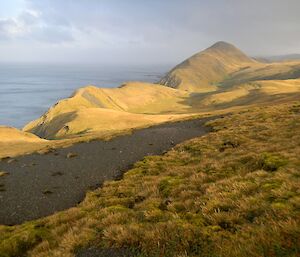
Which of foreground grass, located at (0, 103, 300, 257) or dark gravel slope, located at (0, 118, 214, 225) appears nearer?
foreground grass, located at (0, 103, 300, 257)

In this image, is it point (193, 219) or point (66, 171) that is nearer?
point (193, 219)

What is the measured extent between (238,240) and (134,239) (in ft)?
9.98

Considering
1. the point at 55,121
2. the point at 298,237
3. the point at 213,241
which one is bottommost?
the point at 55,121

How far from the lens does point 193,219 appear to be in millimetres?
10781

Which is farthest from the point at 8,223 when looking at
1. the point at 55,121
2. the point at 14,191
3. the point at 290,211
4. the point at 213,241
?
the point at 55,121

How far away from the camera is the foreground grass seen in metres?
8.55

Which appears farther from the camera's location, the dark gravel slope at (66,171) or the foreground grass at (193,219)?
the dark gravel slope at (66,171)

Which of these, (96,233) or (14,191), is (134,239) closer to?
(96,233)

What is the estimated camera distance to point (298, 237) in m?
7.77

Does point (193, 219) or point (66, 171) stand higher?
point (193, 219)

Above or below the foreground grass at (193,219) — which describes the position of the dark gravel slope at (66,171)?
below

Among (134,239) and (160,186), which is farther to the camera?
(160,186)

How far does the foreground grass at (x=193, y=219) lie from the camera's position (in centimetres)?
855

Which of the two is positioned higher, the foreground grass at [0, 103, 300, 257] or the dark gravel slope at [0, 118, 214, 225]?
the foreground grass at [0, 103, 300, 257]
